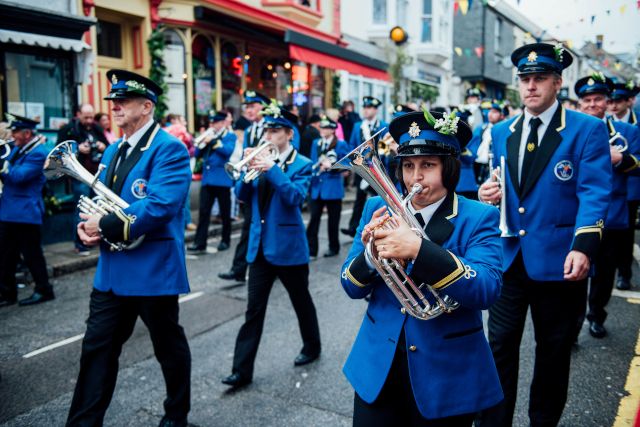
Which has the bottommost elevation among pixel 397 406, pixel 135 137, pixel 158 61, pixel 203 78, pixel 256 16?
pixel 397 406

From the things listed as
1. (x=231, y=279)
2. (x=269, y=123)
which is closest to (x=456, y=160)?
(x=269, y=123)

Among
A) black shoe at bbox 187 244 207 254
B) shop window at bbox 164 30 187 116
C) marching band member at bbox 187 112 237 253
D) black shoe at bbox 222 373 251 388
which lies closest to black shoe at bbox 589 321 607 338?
black shoe at bbox 222 373 251 388

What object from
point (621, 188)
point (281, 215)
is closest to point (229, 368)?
point (281, 215)

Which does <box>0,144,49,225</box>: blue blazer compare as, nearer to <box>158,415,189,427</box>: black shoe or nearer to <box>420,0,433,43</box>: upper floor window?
<box>158,415,189,427</box>: black shoe

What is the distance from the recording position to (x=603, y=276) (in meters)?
5.46

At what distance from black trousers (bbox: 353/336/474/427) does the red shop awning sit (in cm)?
1274

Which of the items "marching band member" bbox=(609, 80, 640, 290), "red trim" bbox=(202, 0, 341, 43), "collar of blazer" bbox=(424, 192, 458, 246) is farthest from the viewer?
"red trim" bbox=(202, 0, 341, 43)

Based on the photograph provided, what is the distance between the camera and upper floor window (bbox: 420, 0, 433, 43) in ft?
83.0

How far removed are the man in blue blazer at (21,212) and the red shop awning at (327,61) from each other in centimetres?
857

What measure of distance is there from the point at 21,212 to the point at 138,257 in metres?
3.91

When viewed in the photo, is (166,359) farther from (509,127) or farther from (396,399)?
(509,127)

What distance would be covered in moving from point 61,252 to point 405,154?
26.0ft

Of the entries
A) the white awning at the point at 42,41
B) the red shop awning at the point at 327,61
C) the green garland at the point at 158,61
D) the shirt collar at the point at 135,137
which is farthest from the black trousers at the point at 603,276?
the red shop awning at the point at 327,61

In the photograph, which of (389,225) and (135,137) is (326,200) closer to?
(135,137)
